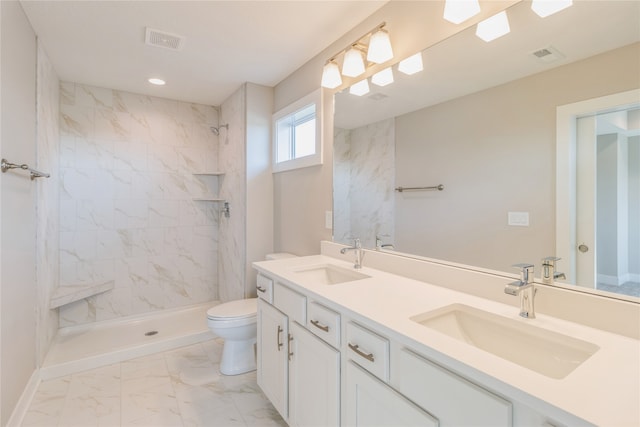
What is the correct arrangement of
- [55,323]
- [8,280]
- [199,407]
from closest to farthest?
[8,280] → [199,407] → [55,323]

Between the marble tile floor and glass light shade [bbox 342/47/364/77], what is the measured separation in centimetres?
214

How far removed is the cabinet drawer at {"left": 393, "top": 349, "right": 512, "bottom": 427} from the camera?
722mm

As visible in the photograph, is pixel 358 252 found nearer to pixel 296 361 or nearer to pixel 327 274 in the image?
pixel 327 274

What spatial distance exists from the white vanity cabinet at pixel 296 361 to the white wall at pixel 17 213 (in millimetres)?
1310

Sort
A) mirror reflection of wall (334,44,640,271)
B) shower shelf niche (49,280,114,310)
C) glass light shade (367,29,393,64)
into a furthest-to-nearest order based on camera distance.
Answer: shower shelf niche (49,280,114,310) < glass light shade (367,29,393,64) < mirror reflection of wall (334,44,640,271)

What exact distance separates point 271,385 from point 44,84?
2.70m

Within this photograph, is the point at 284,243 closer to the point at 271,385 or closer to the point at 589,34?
the point at 271,385

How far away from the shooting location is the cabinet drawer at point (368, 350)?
3.33 feet

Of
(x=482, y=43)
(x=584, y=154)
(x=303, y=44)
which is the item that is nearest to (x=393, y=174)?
(x=482, y=43)

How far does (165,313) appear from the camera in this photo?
339 cm

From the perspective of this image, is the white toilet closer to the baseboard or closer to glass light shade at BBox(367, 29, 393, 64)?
the baseboard

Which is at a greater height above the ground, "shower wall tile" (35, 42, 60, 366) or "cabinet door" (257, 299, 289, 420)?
"shower wall tile" (35, 42, 60, 366)

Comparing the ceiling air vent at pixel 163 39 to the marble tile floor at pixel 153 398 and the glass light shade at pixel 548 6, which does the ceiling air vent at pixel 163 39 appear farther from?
the marble tile floor at pixel 153 398

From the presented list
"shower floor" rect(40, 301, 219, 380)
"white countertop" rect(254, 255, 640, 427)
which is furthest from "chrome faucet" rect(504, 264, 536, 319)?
"shower floor" rect(40, 301, 219, 380)
